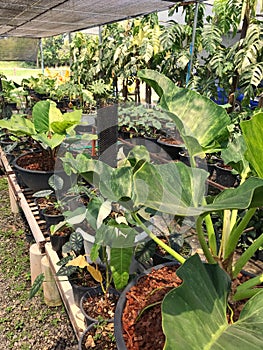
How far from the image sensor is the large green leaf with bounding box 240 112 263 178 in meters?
0.65

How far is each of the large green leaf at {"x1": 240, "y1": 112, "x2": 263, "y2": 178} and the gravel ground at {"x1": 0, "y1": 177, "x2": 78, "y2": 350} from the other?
4.31 feet

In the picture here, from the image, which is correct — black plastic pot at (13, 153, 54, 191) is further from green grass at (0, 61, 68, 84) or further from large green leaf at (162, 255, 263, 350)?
green grass at (0, 61, 68, 84)

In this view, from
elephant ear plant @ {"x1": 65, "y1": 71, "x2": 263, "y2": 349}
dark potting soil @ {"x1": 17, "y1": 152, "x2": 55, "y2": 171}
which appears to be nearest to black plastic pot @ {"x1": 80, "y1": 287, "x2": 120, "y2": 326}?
elephant ear plant @ {"x1": 65, "y1": 71, "x2": 263, "y2": 349}

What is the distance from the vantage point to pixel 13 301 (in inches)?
73.9

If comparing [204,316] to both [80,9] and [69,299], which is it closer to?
[69,299]

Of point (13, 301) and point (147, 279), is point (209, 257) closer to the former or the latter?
point (147, 279)

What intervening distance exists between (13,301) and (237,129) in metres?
2.37

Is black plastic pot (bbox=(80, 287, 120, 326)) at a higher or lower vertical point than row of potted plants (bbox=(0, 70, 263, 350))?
Result: lower

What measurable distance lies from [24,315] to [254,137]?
162 cm

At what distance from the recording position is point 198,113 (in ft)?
3.37

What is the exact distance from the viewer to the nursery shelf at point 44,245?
1.36 m

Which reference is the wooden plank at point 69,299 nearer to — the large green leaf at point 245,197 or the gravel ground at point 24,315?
the gravel ground at point 24,315

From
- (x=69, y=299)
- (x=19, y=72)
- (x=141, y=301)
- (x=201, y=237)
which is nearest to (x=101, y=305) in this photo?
(x=69, y=299)

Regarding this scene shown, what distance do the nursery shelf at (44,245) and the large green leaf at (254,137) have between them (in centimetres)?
98
